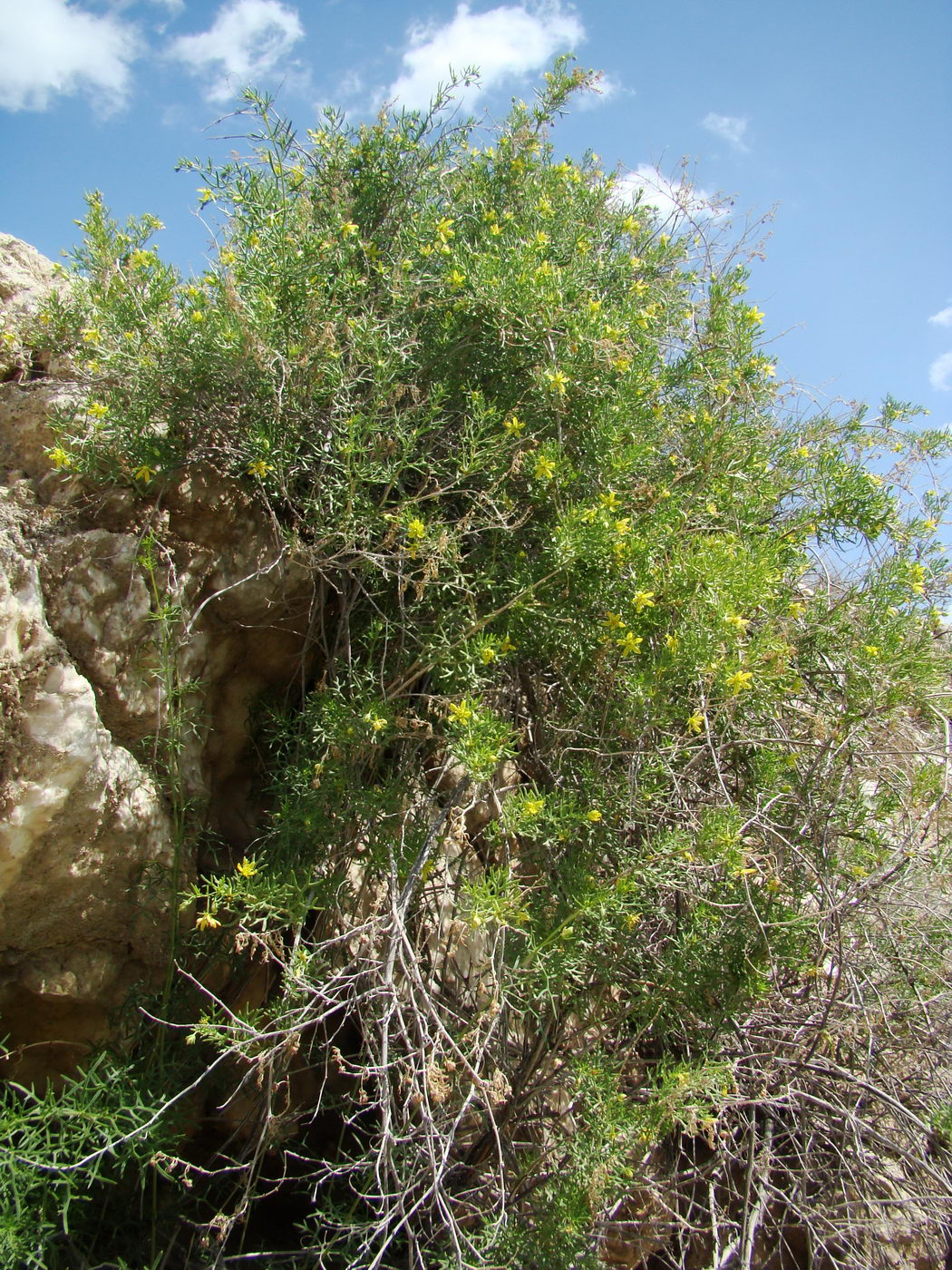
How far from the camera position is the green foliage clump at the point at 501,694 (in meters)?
1.97

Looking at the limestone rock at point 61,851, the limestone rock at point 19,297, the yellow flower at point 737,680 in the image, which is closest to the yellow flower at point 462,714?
the yellow flower at point 737,680

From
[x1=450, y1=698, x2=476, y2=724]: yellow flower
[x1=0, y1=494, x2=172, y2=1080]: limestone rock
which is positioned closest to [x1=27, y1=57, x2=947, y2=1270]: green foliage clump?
[x1=450, y1=698, x2=476, y2=724]: yellow flower

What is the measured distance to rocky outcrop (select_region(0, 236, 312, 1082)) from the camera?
6.40ft

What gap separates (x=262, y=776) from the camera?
2455mm

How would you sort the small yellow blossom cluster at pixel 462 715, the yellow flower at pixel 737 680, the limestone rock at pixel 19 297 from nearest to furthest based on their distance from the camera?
1. the small yellow blossom cluster at pixel 462 715
2. the yellow flower at pixel 737 680
3. the limestone rock at pixel 19 297

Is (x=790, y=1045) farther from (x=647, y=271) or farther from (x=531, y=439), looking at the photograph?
(x=647, y=271)

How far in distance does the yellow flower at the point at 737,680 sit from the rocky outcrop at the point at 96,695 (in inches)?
46.7

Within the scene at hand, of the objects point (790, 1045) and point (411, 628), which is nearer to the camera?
point (411, 628)

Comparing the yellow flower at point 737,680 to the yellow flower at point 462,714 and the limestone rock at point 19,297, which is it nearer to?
the yellow flower at point 462,714

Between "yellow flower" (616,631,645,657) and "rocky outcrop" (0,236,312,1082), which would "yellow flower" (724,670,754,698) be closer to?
"yellow flower" (616,631,645,657)

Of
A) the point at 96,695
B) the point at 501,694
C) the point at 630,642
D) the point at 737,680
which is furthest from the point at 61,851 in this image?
the point at 737,680

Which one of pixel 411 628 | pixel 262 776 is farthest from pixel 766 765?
pixel 262 776

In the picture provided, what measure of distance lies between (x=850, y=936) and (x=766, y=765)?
561mm

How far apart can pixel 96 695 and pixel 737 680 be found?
1601mm
